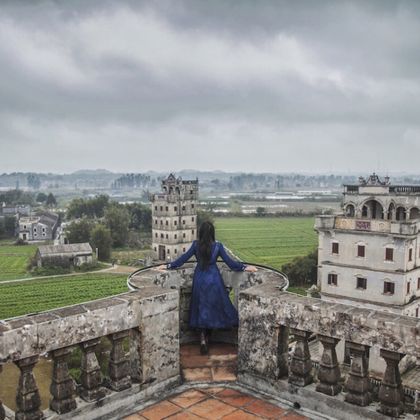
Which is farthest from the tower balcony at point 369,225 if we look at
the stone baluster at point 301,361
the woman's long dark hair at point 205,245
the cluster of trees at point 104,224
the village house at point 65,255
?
the cluster of trees at point 104,224

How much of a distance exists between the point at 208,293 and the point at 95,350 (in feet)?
7.93

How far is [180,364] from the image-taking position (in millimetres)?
7535

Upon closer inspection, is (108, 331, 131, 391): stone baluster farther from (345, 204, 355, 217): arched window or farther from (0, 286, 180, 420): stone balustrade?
(345, 204, 355, 217): arched window

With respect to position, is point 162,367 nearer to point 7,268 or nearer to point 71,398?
point 71,398

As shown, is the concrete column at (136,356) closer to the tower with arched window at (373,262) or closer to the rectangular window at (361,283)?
the tower with arched window at (373,262)

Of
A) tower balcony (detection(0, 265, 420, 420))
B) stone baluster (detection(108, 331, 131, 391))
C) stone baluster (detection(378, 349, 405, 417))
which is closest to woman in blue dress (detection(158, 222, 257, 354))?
tower balcony (detection(0, 265, 420, 420))

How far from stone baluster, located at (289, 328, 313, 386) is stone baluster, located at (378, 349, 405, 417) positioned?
0.99 m

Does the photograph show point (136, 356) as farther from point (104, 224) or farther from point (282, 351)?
point (104, 224)

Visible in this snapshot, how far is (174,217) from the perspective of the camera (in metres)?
68.4

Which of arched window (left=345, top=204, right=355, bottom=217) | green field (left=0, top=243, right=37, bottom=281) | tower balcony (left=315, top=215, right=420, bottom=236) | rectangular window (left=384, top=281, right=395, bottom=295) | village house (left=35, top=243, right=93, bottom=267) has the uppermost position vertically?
arched window (left=345, top=204, right=355, bottom=217)

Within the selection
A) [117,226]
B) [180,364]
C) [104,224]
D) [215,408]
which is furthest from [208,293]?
[117,226]

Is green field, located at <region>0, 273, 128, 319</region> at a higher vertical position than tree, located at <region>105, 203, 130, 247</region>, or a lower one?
lower

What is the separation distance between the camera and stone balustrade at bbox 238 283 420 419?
218 inches

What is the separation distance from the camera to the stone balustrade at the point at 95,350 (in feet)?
17.4
